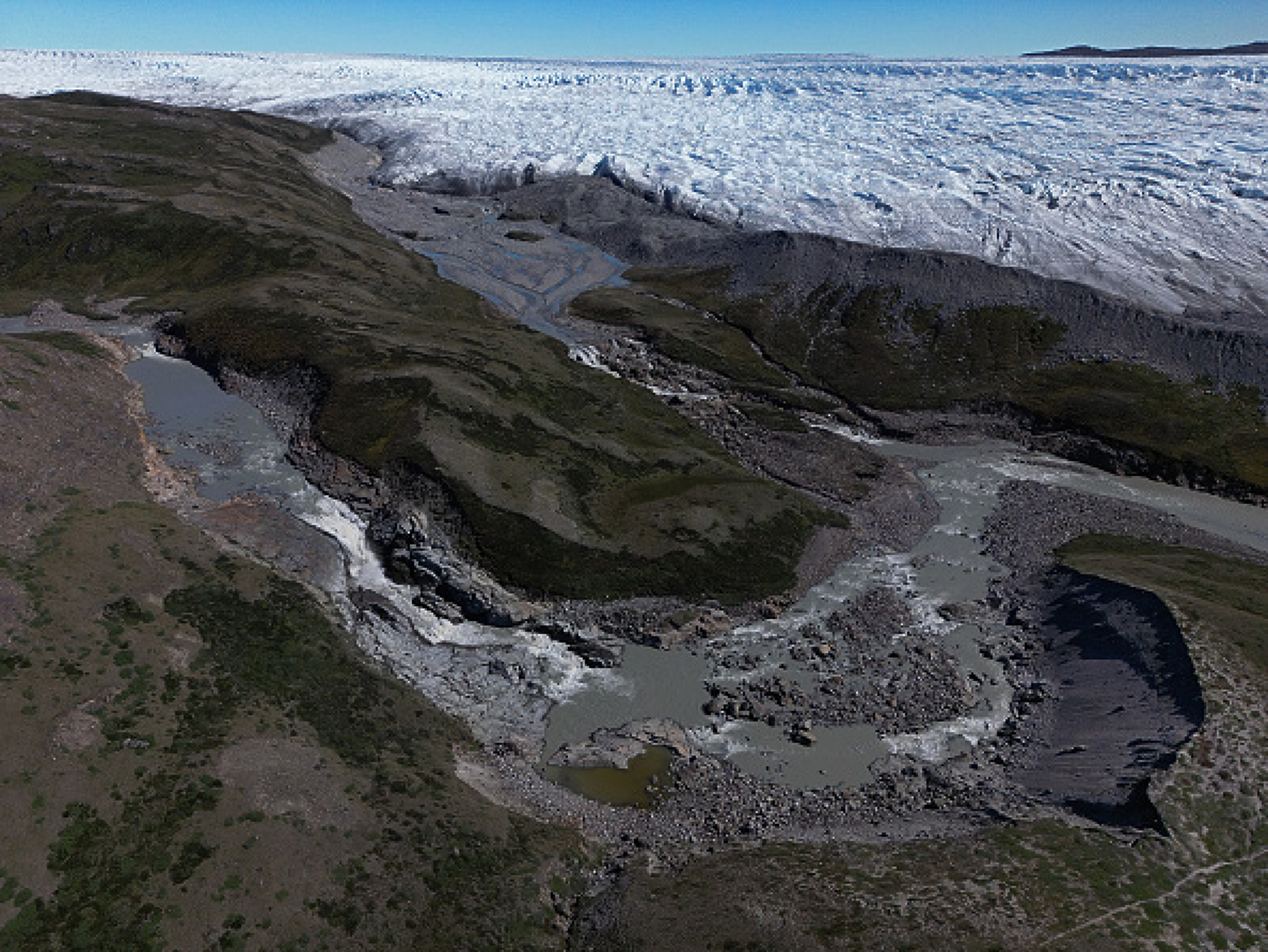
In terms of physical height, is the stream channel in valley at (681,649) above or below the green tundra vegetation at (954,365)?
below

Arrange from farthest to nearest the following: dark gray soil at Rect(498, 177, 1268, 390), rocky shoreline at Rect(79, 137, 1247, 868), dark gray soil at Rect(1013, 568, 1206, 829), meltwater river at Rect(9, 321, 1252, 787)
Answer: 1. dark gray soil at Rect(498, 177, 1268, 390)
2. meltwater river at Rect(9, 321, 1252, 787)
3. rocky shoreline at Rect(79, 137, 1247, 868)
4. dark gray soil at Rect(1013, 568, 1206, 829)

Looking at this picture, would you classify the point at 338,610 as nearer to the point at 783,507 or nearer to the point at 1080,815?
the point at 783,507

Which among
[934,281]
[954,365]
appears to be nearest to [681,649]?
[954,365]

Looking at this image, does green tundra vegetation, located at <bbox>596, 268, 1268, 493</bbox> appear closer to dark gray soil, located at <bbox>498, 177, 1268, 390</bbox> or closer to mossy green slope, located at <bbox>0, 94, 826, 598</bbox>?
dark gray soil, located at <bbox>498, 177, 1268, 390</bbox>

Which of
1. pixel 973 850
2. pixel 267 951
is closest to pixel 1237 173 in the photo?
pixel 973 850

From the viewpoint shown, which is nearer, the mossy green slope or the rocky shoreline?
the rocky shoreline

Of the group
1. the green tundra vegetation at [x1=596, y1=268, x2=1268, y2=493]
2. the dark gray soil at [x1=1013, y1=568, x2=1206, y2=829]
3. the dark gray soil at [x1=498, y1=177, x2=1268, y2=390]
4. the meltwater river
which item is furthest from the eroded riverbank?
the dark gray soil at [x1=498, y1=177, x2=1268, y2=390]

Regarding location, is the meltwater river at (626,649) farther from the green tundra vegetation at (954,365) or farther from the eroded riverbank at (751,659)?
the green tundra vegetation at (954,365)

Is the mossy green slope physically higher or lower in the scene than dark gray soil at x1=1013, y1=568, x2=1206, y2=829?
higher

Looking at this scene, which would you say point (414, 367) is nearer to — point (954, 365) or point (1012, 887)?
point (1012, 887)

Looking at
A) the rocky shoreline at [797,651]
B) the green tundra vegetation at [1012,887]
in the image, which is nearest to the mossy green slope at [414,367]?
the rocky shoreline at [797,651]
